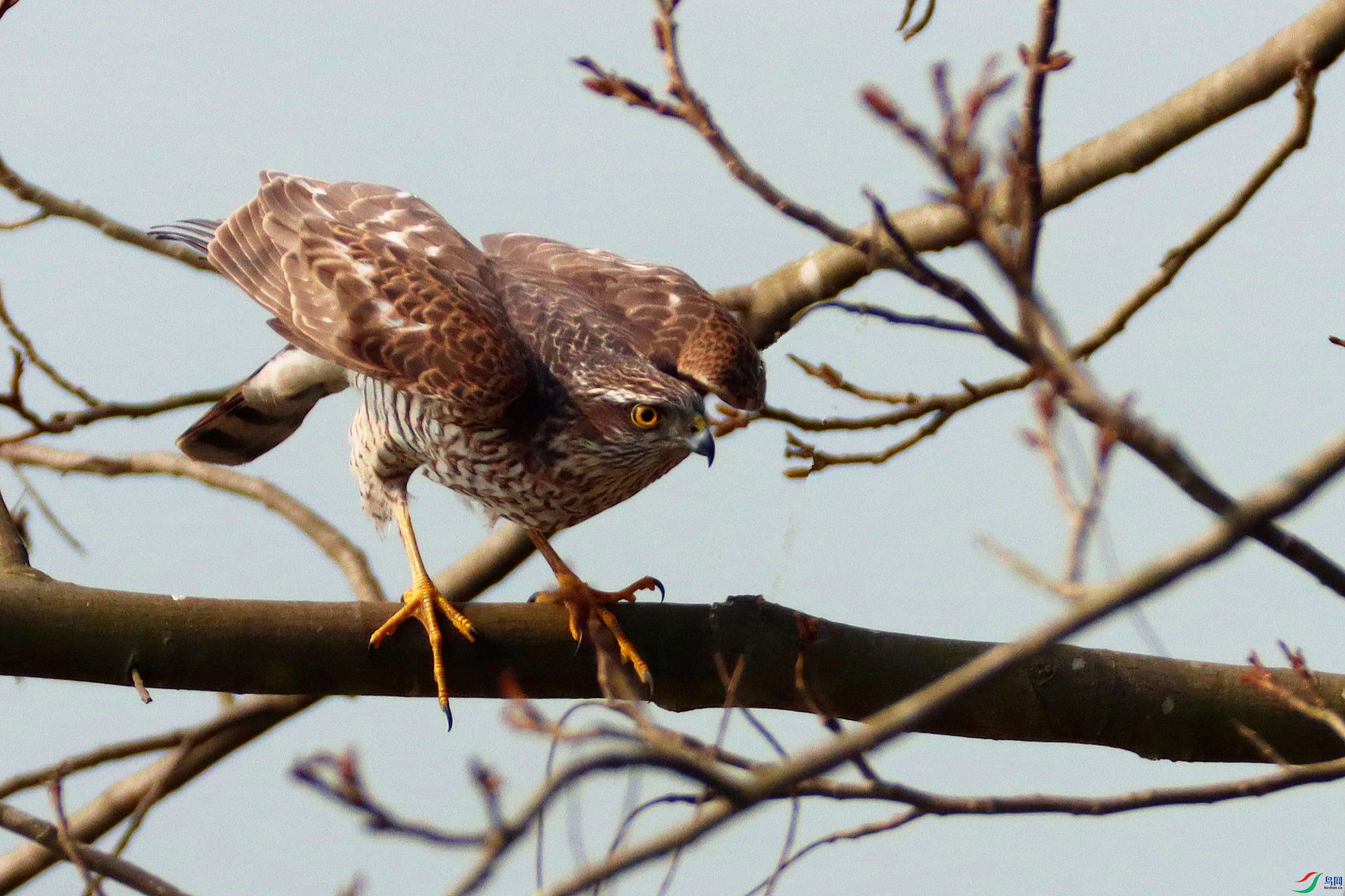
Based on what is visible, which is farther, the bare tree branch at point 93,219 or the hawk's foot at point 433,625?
the bare tree branch at point 93,219

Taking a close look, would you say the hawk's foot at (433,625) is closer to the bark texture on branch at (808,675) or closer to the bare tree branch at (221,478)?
the bark texture on branch at (808,675)

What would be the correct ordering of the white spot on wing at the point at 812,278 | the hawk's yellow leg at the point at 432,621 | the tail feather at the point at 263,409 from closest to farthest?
the hawk's yellow leg at the point at 432,621 < the white spot on wing at the point at 812,278 < the tail feather at the point at 263,409

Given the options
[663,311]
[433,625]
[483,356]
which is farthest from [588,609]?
[663,311]

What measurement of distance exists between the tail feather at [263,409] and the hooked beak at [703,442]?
1.48m

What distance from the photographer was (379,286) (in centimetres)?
454

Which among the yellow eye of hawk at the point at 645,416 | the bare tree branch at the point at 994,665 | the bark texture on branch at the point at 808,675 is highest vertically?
the yellow eye of hawk at the point at 645,416

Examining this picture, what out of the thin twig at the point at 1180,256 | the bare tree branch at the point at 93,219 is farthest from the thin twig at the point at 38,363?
the thin twig at the point at 1180,256

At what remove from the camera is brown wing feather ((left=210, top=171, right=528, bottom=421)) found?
14.0 feet

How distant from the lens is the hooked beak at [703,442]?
13.8ft

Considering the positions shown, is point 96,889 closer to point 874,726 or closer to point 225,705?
point 874,726

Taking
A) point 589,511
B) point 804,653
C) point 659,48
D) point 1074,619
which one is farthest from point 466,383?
point 1074,619

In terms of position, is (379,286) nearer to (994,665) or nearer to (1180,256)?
(1180,256)

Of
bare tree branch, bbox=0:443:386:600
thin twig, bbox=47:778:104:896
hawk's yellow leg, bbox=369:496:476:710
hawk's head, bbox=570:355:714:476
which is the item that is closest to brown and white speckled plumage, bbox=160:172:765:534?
hawk's head, bbox=570:355:714:476

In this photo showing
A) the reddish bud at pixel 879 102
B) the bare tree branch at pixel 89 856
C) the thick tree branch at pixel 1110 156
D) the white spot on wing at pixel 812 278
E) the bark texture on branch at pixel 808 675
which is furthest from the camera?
the white spot on wing at pixel 812 278
